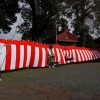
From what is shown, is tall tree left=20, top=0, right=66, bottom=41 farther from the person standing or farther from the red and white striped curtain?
the person standing

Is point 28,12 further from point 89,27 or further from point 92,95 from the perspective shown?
point 92,95

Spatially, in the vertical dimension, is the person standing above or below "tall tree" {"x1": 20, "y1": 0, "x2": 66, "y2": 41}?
below

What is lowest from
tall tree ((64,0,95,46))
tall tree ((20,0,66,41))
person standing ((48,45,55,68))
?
person standing ((48,45,55,68))

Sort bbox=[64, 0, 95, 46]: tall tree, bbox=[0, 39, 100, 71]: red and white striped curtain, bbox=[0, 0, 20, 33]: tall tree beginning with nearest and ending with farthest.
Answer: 1. bbox=[0, 39, 100, 71]: red and white striped curtain
2. bbox=[0, 0, 20, 33]: tall tree
3. bbox=[64, 0, 95, 46]: tall tree

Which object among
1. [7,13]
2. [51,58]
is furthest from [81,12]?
[51,58]

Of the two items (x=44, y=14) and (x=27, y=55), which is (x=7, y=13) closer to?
(x=44, y=14)

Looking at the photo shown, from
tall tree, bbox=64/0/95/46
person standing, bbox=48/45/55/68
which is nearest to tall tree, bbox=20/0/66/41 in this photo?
person standing, bbox=48/45/55/68

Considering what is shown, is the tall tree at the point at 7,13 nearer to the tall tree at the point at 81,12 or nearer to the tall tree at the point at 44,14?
the tall tree at the point at 44,14

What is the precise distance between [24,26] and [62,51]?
1656 centimetres

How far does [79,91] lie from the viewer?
8531 mm

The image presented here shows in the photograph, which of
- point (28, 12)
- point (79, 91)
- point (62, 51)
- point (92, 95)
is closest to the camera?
point (92, 95)

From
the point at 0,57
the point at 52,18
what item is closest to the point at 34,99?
the point at 0,57

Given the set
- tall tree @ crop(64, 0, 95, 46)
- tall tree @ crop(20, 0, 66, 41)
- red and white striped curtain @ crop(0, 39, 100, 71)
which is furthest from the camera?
tall tree @ crop(64, 0, 95, 46)

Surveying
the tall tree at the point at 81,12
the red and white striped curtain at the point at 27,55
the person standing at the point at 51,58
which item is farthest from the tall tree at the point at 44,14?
the tall tree at the point at 81,12
